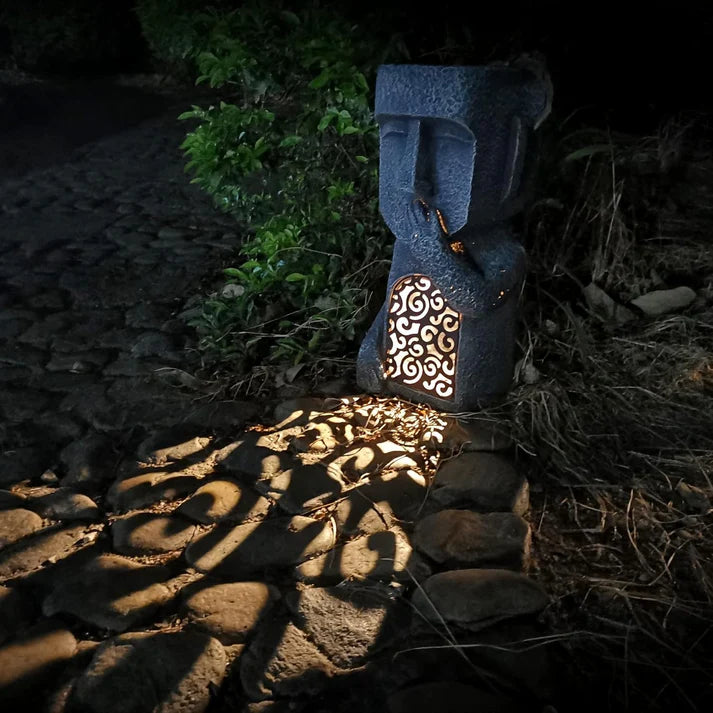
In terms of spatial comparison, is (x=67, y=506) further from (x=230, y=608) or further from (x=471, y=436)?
(x=471, y=436)

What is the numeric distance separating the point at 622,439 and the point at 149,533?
6.06 ft

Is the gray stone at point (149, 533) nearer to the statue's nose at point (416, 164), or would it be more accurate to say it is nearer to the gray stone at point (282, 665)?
the gray stone at point (282, 665)

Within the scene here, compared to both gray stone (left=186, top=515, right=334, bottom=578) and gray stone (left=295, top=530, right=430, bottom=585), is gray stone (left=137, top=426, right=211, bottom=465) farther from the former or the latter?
gray stone (left=295, top=530, right=430, bottom=585)

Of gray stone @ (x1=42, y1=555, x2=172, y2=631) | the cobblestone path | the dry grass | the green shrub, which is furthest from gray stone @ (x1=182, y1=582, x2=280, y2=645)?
the green shrub

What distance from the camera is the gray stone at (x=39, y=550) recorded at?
2.31m

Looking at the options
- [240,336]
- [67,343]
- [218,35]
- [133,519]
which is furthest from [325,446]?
[218,35]

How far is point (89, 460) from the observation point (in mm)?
2951

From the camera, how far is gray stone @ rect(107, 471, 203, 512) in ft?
8.72

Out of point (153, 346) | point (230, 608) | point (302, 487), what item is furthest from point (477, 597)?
point (153, 346)

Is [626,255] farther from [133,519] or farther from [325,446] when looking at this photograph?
[133,519]

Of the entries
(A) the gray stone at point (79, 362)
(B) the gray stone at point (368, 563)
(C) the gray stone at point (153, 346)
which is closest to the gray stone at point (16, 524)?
(B) the gray stone at point (368, 563)

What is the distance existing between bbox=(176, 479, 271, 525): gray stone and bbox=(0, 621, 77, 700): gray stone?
62cm

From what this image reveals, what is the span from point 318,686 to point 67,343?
282cm

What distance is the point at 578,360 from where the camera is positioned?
3271 mm
